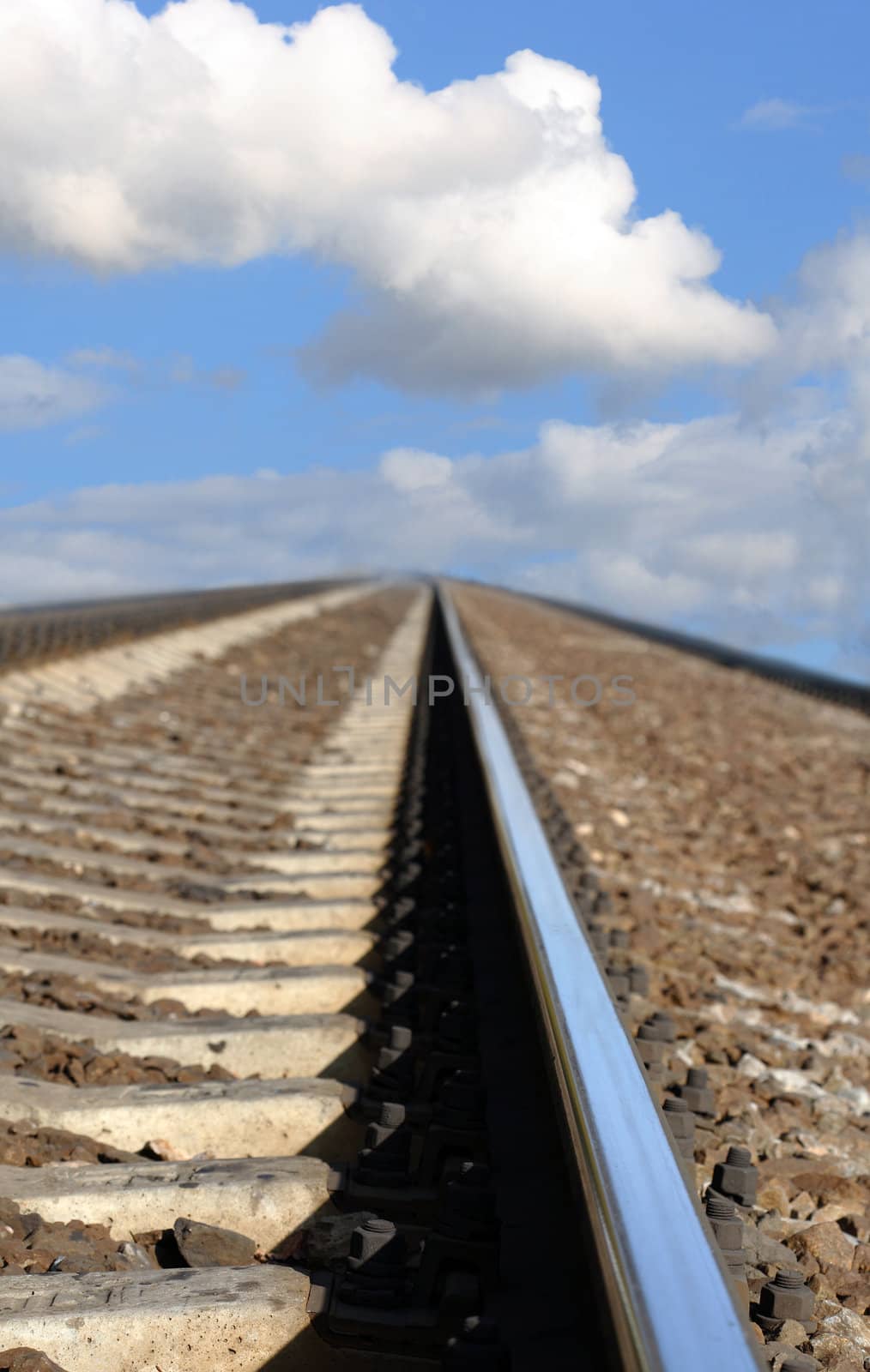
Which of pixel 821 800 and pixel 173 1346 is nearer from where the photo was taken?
pixel 173 1346

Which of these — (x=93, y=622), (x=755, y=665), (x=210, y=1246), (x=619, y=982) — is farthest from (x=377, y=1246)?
(x=755, y=665)

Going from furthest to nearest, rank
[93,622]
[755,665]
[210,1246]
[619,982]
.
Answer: [755,665] < [93,622] < [619,982] < [210,1246]

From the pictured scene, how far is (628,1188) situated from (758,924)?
344cm

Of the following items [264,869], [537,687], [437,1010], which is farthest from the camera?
[537,687]

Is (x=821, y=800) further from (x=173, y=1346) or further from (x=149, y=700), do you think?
(x=173, y=1346)

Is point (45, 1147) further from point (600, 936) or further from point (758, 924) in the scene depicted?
point (758, 924)

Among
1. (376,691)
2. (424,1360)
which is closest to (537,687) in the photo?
(376,691)

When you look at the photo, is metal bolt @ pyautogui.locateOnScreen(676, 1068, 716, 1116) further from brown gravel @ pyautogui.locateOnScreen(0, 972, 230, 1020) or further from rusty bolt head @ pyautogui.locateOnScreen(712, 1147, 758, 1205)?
brown gravel @ pyautogui.locateOnScreen(0, 972, 230, 1020)

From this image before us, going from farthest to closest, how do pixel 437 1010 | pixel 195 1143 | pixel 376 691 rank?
pixel 376 691 → pixel 437 1010 → pixel 195 1143

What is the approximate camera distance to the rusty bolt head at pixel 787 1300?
2043 millimetres

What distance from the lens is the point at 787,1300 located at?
80.4 inches

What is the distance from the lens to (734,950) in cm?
466

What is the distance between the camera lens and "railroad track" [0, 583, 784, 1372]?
181 cm

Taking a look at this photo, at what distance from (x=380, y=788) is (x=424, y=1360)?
4691 mm
